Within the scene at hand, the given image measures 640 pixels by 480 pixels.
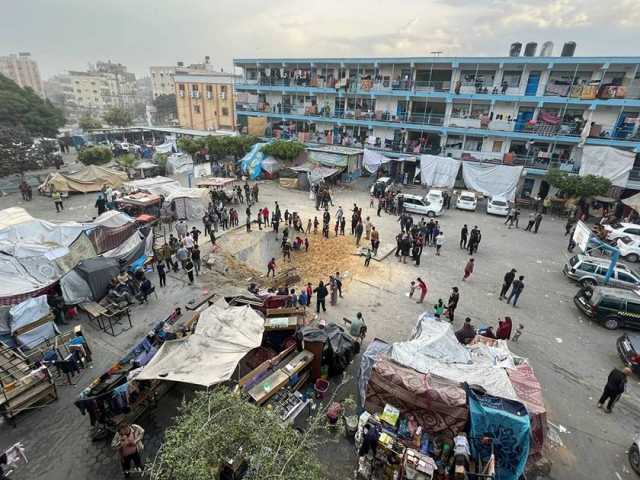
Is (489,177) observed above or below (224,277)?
above

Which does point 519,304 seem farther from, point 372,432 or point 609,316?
point 372,432

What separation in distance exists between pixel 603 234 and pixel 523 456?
1823 centimetres

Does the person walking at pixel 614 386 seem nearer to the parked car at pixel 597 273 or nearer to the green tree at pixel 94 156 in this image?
the parked car at pixel 597 273

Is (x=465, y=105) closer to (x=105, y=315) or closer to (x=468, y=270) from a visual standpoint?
(x=468, y=270)

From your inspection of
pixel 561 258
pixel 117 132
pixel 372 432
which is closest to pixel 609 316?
pixel 561 258

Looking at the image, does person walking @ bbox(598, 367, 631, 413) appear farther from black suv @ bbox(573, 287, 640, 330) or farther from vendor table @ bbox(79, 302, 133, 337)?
vendor table @ bbox(79, 302, 133, 337)

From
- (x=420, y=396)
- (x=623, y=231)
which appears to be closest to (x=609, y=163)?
(x=623, y=231)

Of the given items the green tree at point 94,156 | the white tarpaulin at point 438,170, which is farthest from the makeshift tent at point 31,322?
the green tree at point 94,156

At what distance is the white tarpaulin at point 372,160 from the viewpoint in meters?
30.7

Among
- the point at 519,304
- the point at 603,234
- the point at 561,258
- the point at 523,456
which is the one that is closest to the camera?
the point at 523,456

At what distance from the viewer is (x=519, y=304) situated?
44.9ft

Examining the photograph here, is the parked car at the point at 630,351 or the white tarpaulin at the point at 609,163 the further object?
the white tarpaulin at the point at 609,163

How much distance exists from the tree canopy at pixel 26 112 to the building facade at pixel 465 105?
1118 inches

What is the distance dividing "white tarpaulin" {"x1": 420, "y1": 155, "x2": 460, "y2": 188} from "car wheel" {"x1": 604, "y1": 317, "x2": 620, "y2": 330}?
17.5 metres
